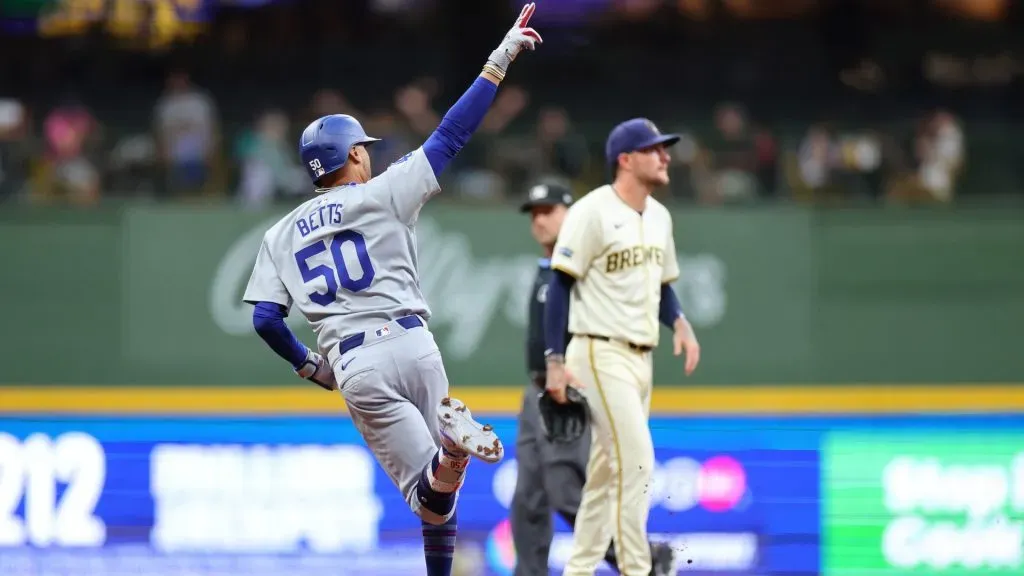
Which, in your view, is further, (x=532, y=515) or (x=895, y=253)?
(x=895, y=253)

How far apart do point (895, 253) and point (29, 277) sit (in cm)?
865

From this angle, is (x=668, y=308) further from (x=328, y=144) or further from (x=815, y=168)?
(x=815, y=168)

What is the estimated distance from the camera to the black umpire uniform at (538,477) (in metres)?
7.66

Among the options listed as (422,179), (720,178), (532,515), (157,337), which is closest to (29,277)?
(157,337)

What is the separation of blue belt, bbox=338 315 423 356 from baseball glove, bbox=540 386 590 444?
113 centimetres

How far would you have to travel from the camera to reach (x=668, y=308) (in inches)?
291

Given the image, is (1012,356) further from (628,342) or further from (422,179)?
(422,179)

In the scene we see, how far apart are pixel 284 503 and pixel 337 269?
427 centimetres

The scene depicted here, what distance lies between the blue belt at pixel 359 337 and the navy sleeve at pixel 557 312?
3.28ft

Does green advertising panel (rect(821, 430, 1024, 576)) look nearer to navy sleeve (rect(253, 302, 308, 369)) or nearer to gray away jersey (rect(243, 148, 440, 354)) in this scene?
gray away jersey (rect(243, 148, 440, 354))

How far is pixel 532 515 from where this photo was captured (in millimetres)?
7715

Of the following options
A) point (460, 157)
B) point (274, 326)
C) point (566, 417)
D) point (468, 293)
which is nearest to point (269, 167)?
point (460, 157)

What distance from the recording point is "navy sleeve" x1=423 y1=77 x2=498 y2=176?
5945mm

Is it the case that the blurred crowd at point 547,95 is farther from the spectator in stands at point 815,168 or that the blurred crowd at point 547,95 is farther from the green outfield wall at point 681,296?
the green outfield wall at point 681,296
